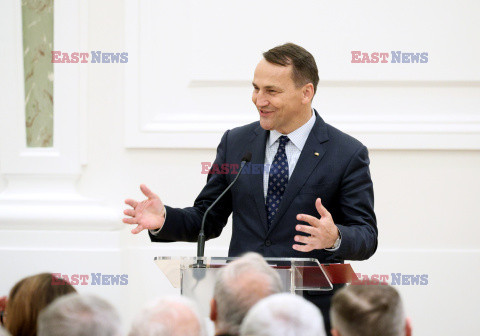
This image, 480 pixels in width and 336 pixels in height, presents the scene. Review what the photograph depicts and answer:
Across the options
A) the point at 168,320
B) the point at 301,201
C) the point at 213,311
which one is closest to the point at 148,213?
the point at 301,201

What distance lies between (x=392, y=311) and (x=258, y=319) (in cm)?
40

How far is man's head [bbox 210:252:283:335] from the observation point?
196 cm

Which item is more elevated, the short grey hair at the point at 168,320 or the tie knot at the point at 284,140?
the tie knot at the point at 284,140

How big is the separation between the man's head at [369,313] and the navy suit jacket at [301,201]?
3.20 ft

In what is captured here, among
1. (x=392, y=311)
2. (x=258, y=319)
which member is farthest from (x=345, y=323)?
(x=258, y=319)

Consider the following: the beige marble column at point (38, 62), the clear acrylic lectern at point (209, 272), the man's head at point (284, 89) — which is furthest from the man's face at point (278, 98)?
the beige marble column at point (38, 62)

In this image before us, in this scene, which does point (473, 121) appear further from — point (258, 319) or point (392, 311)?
point (258, 319)

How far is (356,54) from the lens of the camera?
14.7 feet

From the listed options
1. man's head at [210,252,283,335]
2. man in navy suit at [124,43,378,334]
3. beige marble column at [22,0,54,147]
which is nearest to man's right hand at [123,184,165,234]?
man in navy suit at [124,43,378,334]

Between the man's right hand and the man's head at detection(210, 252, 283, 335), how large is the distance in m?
0.89

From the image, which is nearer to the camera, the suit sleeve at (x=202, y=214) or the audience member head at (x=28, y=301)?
the audience member head at (x=28, y=301)

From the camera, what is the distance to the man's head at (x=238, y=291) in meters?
1.96

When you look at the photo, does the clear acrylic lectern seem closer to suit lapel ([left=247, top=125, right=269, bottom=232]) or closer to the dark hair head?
suit lapel ([left=247, top=125, right=269, bottom=232])

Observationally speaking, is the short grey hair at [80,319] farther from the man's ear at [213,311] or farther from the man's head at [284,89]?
the man's head at [284,89]
